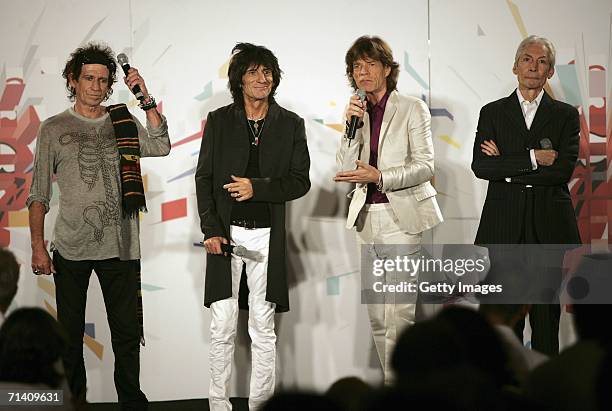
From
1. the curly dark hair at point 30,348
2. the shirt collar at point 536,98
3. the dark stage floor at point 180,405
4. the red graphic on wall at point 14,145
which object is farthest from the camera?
the red graphic on wall at point 14,145

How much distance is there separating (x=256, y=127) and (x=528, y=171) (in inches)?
51.6

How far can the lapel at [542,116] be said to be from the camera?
13.9 feet

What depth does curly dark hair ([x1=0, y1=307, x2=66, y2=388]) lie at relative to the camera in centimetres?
248

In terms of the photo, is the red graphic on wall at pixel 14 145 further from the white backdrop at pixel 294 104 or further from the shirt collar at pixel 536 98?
the shirt collar at pixel 536 98

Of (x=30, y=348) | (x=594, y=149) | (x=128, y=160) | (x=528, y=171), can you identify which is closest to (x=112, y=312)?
(x=128, y=160)

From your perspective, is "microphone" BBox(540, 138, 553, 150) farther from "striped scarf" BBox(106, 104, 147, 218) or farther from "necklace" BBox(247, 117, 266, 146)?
"striped scarf" BBox(106, 104, 147, 218)

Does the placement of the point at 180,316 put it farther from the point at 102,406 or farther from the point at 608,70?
the point at 608,70

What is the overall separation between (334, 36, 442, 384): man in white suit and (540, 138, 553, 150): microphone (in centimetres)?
53

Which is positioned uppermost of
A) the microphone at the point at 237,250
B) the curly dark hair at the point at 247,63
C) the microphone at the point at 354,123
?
the curly dark hair at the point at 247,63

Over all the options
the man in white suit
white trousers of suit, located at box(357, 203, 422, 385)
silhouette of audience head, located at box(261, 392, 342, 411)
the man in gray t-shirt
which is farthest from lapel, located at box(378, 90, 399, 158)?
silhouette of audience head, located at box(261, 392, 342, 411)

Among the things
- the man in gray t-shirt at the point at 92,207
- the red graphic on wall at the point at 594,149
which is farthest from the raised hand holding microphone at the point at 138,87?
the red graphic on wall at the point at 594,149

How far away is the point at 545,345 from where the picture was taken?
408cm

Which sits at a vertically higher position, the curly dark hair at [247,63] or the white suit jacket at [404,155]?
the curly dark hair at [247,63]

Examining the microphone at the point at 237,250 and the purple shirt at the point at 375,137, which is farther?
the purple shirt at the point at 375,137
